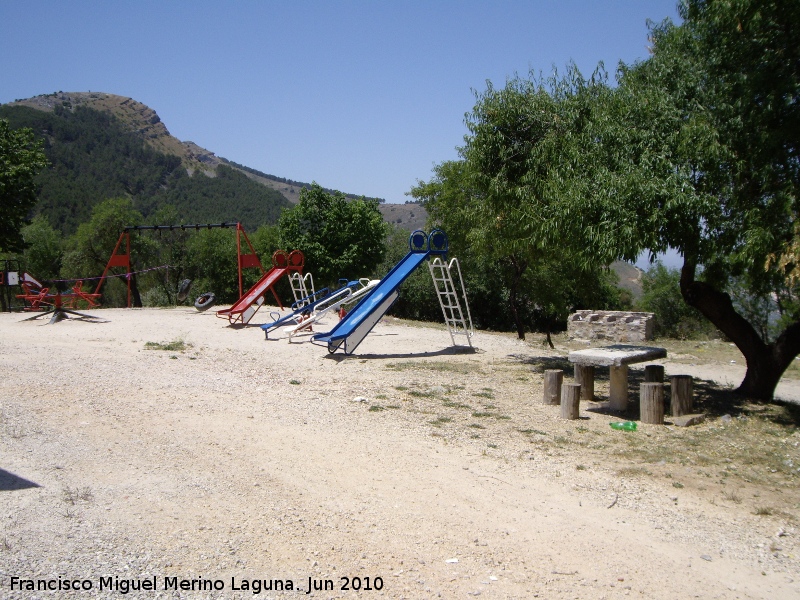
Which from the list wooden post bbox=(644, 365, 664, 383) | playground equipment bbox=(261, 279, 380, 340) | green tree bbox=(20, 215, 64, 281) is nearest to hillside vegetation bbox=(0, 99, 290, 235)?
green tree bbox=(20, 215, 64, 281)

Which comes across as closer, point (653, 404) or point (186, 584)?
point (186, 584)

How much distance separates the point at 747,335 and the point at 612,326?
10.5 meters

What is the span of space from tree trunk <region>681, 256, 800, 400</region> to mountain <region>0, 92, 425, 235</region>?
66.4 metres

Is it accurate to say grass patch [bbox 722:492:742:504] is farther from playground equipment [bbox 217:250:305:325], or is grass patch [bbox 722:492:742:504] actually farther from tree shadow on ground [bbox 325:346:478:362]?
playground equipment [bbox 217:250:305:325]

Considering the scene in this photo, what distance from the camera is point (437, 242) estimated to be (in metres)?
14.1

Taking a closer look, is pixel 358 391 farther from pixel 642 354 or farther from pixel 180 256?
pixel 180 256

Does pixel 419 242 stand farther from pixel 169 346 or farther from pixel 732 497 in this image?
pixel 732 497

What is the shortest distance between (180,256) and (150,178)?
7904cm

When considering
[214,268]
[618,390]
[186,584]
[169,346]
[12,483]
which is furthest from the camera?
[214,268]

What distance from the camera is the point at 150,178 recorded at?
346 feet

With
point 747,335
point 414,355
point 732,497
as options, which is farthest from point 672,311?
point 732,497

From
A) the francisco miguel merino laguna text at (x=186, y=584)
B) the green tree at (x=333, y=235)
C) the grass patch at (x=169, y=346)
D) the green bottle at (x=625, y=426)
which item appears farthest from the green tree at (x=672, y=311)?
the francisco miguel merino laguna text at (x=186, y=584)

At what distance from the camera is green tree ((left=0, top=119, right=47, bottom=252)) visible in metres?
22.6

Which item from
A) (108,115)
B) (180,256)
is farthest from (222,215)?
(180,256)
